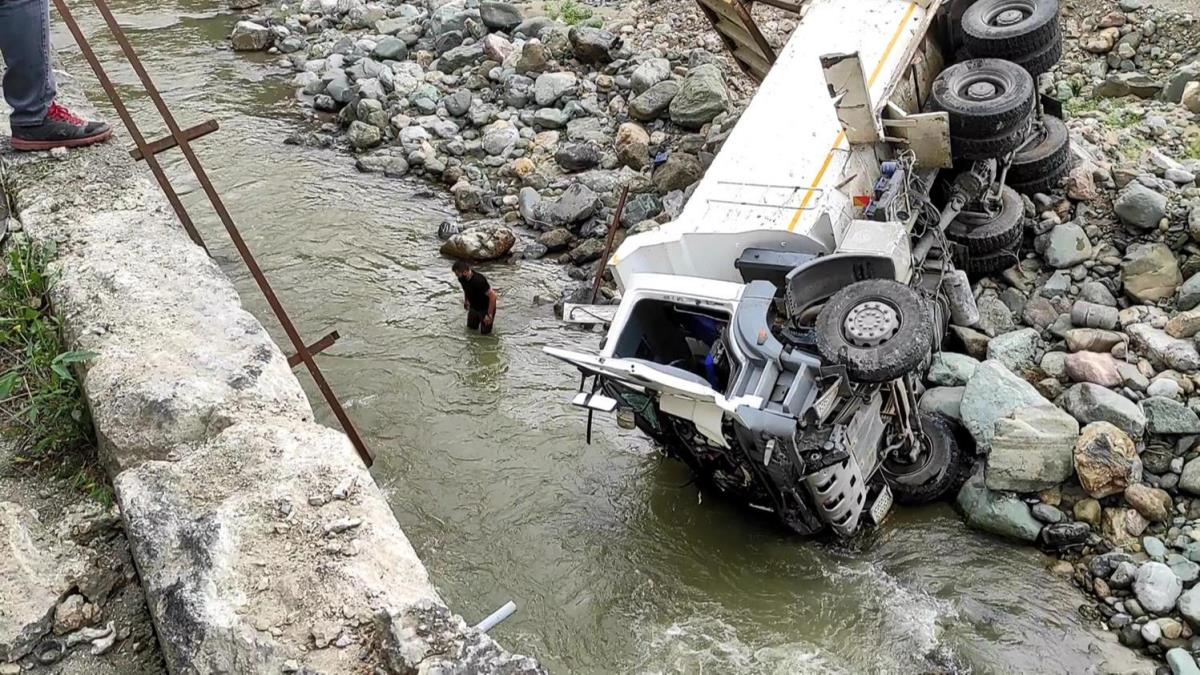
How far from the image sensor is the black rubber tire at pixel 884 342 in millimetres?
5422

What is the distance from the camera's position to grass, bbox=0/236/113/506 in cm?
423

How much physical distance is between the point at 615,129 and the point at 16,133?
6.72 metres

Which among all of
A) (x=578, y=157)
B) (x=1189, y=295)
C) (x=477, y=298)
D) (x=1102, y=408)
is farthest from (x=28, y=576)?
(x=578, y=157)

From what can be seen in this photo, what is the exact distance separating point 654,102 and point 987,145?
5.14 meters

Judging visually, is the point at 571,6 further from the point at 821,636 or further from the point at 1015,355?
the point at 821,636

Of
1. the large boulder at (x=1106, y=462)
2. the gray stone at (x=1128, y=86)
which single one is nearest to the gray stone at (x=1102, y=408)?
the large boulder at (x=1106, y=462)

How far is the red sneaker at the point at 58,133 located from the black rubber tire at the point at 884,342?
484cm

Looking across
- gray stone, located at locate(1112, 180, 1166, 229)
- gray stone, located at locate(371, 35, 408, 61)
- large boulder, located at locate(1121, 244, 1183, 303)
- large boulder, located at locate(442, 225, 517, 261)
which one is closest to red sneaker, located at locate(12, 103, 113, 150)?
large boulder, located at locate(442, 225, 517, 261)

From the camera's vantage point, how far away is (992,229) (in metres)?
7.73

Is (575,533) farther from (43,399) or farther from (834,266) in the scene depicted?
(43,399)

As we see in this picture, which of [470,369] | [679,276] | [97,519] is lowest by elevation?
[470,369]

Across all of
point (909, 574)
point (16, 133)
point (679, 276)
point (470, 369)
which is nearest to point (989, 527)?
point (909, 574)

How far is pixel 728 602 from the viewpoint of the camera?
629 cm

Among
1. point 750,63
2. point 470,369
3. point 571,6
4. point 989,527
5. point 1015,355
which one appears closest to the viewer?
point 989,527
